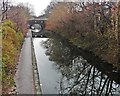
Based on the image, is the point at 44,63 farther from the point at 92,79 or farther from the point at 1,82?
the point at 1,82

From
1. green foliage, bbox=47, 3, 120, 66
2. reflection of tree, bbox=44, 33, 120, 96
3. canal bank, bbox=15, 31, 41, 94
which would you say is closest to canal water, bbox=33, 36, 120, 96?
reflection of tree, bbox=44, 33, 120, 96

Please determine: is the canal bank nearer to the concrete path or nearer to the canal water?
the concrete path

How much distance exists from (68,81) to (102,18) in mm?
9143

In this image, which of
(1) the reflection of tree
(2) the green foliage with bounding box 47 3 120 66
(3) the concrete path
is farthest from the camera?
(2) the green foliage with bounding box 47 3 120 66

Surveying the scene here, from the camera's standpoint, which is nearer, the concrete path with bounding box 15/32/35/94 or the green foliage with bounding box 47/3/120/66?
the concrete path with bounding box 15/32/35/94

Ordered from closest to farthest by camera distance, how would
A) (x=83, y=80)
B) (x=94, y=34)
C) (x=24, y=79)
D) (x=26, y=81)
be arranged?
(x=26, y=81) → (x=24, y=79) → (x=83, y=80) → (x=94, y=34)

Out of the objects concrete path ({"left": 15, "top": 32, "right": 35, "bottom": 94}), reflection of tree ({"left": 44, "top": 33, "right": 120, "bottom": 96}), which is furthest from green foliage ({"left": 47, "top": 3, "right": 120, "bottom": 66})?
concrete path ({"left": 15, "top": 32, "right": 35, "bottom": 94})

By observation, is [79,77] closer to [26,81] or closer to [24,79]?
[24,79]

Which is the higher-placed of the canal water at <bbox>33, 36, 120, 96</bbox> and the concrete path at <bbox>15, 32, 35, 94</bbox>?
the concrete path at <bbox>15, 32, 35, 94</bbox>

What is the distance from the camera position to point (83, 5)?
3020cm

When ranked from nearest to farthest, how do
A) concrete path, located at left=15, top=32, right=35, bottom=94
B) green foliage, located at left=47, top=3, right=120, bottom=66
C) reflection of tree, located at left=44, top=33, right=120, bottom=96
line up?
concrete path, located at left=15, top=32, right=35, bottom=94, reflection of tree, located at left=44, top=33, right=120, bottom=96, green foliage, located at left=47, top=3, right=120, bottom=66

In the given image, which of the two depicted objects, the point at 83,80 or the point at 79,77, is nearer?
the point at 83,80

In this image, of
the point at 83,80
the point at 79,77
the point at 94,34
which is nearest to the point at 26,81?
the point at 83,80

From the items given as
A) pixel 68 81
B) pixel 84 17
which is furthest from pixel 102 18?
pixel 68 81
